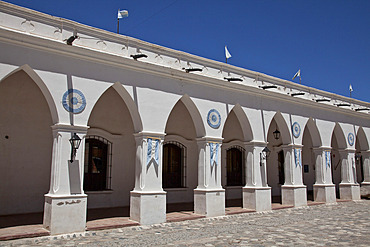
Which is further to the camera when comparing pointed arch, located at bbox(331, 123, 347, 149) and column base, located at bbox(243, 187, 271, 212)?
pointed arch, located at bbox(331, 123, 347, 149)

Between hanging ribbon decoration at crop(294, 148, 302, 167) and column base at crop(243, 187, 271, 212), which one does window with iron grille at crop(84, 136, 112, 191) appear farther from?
hanging ribbon decoration at crop(294, 148, 302, 167)

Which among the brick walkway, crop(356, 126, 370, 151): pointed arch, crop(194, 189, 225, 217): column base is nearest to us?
the brick walkway

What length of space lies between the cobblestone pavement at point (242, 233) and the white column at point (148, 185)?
1.13ft

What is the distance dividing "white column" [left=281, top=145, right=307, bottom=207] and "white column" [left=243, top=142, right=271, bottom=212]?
1.59 meters

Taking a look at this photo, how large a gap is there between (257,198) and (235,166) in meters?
3.60

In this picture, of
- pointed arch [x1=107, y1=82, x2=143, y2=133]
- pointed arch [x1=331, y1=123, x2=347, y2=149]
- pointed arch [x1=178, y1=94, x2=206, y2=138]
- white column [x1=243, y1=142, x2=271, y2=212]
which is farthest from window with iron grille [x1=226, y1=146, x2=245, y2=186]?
pointed arch [x1=107, y1=82, x2=143, y2=133]

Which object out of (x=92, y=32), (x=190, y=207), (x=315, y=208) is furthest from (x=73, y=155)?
(x=315, y=208)

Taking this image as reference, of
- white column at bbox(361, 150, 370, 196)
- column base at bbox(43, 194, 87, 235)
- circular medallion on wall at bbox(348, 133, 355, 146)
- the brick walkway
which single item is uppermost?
circular medallion on wall at bbox(348, 133, 355, 146)

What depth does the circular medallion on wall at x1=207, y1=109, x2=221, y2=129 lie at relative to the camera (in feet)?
38.6

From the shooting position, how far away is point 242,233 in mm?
8969

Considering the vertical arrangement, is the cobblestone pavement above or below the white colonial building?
below

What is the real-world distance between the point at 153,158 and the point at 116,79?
8.08ft

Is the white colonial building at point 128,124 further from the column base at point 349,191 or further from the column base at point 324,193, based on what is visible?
the column base at point 349,191

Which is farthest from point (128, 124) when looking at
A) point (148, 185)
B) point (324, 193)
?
point (324, 193)
